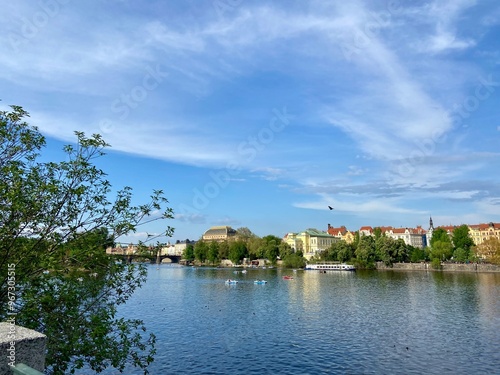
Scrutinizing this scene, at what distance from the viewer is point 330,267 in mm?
139125

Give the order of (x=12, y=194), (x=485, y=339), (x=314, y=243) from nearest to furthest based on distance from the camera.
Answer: (x=12, y=194) < (x=485, y=339) < (x=314, y=243)

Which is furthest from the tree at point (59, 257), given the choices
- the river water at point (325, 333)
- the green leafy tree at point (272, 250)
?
the green leafy tree at point (272, 250)

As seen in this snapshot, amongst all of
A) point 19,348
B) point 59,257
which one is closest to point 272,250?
point 59,257

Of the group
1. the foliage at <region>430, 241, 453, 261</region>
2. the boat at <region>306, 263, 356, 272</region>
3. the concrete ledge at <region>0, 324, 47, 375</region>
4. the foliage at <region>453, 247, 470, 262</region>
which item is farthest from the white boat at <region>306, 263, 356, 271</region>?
the concrete ledge at <region>0, 324, 47, 375</region>

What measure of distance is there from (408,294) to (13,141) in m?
63.8

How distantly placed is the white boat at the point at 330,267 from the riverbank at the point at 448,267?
1271cm

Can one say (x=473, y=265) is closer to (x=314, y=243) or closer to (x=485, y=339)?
(x=314, y=243)

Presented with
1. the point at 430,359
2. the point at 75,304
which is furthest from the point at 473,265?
the point at 75,304

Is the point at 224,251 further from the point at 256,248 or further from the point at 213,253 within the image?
the point at 256,248

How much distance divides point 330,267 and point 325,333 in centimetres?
10650

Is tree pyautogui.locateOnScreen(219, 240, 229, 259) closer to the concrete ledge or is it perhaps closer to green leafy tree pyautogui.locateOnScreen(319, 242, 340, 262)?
green leafy tree pyautogui.locateOnScreen(319, 242, 340, 262)

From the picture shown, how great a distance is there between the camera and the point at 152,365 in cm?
2683

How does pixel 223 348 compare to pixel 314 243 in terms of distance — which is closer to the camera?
pixel 223 348

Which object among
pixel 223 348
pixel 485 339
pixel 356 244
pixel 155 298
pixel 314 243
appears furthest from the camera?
pixel 314 243
